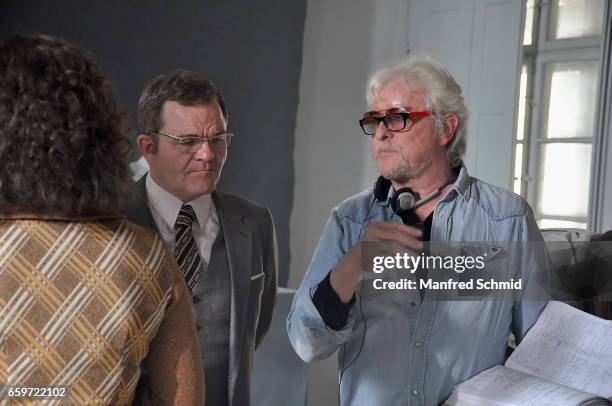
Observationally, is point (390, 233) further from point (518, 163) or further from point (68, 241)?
point (518, 163)

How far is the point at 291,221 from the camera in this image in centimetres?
215

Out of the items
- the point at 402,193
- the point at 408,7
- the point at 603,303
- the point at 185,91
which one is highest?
the point at 408,7

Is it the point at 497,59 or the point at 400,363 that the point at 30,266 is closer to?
the point at 400,363

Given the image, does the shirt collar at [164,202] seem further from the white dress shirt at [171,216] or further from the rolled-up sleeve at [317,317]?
the rolled-up sleeve at [317,317]

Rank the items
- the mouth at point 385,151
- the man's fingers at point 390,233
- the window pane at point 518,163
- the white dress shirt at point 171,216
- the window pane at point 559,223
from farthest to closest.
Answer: the window pane at point 518,163 < the window pane at point 559,223 < the mouth at point 385,151 < the white dress shirt at point 171,216 < the man's fingers at point 390,233

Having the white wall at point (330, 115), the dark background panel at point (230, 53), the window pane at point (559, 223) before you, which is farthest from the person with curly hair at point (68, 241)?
the window pane at point (559, 223)

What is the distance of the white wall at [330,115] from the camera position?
212cm

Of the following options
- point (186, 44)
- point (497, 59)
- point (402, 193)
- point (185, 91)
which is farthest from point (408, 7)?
point (185, 91)

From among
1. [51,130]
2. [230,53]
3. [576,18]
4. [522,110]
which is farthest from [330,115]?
[51,130]

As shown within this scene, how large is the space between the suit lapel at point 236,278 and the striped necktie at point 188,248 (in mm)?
62

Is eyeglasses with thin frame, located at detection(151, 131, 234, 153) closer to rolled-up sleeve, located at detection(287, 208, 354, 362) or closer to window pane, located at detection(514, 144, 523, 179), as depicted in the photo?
rolled-up sleeve, located at detection(287, 208, 354, 362)

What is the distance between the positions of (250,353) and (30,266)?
64 cm

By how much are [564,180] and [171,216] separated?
1865 mm

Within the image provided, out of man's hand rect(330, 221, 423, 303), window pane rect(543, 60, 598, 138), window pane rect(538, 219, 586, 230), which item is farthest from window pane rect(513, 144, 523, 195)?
man's hand rect(330, 221, 423, 303)
